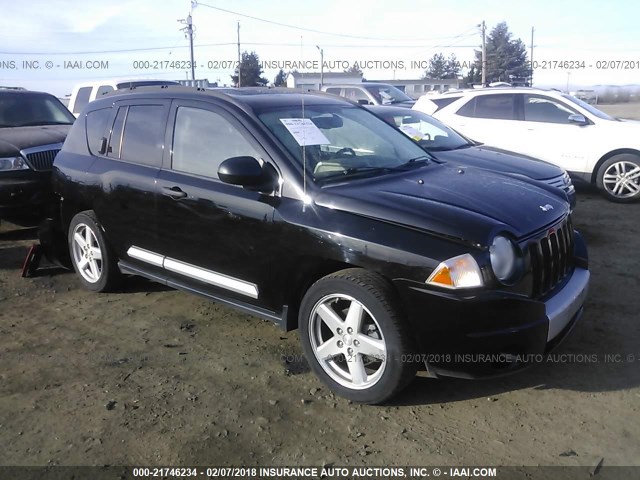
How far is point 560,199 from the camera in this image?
4.09 meters

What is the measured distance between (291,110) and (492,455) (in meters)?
2.61

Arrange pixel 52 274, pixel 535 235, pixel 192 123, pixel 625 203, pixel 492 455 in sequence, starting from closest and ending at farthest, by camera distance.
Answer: pixel 492 455, pixel 535 235, pixel 192 123, pixel 52 274, pixel 625 203

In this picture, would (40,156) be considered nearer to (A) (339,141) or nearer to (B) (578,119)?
(A) (339,141)

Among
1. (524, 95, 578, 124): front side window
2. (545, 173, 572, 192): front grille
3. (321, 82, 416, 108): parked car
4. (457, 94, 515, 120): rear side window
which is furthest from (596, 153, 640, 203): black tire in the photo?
(321, 82, 416, 108): parked car

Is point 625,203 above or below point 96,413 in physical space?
above

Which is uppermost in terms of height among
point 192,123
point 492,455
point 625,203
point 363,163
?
point 192,123

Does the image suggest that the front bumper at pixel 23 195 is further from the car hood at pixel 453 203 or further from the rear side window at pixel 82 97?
the rear side window at pixel 82 97

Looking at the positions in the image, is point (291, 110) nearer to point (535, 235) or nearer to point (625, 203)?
point (535, 235)

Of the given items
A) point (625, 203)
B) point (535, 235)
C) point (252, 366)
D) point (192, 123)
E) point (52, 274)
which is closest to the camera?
point (535, 235)

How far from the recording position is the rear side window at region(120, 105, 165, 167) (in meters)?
4.49

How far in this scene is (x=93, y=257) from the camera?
5316 mm

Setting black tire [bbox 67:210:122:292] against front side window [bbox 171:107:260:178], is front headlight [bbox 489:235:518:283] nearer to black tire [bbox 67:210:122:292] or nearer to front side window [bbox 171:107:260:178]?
front side window [bbox 171:107:260:178]

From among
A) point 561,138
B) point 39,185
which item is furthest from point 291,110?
point 561,138

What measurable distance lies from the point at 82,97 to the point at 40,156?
6402mm
